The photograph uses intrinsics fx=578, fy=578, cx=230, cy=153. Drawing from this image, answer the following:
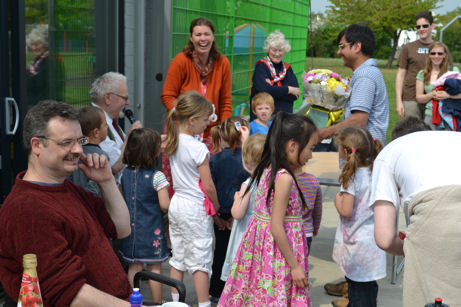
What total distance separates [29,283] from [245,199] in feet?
6.77

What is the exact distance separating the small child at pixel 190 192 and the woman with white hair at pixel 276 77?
2.30 m

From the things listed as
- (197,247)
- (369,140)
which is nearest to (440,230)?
(369,140)

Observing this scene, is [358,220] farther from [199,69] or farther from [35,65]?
[35,65]

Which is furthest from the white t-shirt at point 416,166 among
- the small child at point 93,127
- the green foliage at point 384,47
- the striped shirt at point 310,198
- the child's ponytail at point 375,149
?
the green foliage at point 384,47

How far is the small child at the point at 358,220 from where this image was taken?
4.07 m

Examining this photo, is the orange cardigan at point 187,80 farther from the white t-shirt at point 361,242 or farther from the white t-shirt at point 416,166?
the white t-shirt at point 416,166

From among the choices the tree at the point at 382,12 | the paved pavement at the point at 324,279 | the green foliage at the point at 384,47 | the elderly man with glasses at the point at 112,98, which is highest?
the tree at the point at 382,12

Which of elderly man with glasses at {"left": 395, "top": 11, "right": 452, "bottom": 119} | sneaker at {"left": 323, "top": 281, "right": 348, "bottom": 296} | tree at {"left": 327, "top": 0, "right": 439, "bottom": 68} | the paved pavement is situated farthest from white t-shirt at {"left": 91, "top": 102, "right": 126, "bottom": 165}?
tree at {"left": 327, "top": 0, "right": 439, "bottom": 68}

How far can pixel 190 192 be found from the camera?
4227mm

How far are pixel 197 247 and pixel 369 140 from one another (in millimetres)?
1455

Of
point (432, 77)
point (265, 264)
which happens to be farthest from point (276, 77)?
point (265, 264)

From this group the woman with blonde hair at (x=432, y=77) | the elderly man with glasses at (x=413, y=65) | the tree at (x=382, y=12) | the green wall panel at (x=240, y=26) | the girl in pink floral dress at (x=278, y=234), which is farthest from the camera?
the tree at (x=382, y=12)

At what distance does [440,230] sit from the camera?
8.06ft

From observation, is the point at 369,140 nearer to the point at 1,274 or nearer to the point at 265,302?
the point at 265,302
